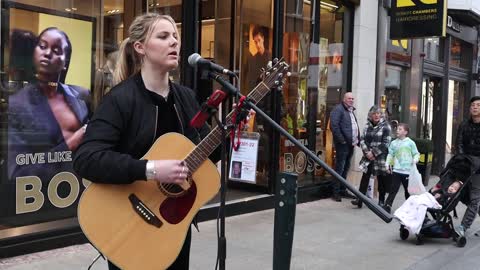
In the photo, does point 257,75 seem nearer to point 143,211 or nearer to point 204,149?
point 204,149

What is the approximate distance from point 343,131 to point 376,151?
2.38 ft

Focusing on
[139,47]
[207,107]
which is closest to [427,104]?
[207,107]

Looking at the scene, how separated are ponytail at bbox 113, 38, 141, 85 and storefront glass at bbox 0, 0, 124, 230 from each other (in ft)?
9.94

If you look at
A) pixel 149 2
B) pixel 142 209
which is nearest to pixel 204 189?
pixel 142 209

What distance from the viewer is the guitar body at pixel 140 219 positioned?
242 centimetres

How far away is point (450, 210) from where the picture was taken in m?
6.78

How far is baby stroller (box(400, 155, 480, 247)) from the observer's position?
6.71 metres

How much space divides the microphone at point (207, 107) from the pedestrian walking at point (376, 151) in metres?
6.60

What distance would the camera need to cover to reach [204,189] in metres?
2.65

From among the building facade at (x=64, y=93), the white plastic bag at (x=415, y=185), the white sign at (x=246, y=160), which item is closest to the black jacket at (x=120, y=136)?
the building facade at (x=64, y=93)

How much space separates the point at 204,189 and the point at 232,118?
39 cm

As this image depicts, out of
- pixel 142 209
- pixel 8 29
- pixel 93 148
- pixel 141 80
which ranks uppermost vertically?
pixel 8 29

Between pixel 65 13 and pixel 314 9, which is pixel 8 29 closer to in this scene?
pixel 65 13

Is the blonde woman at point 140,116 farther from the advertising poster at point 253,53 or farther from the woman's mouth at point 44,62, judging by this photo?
the advertising poster at point 253,53
